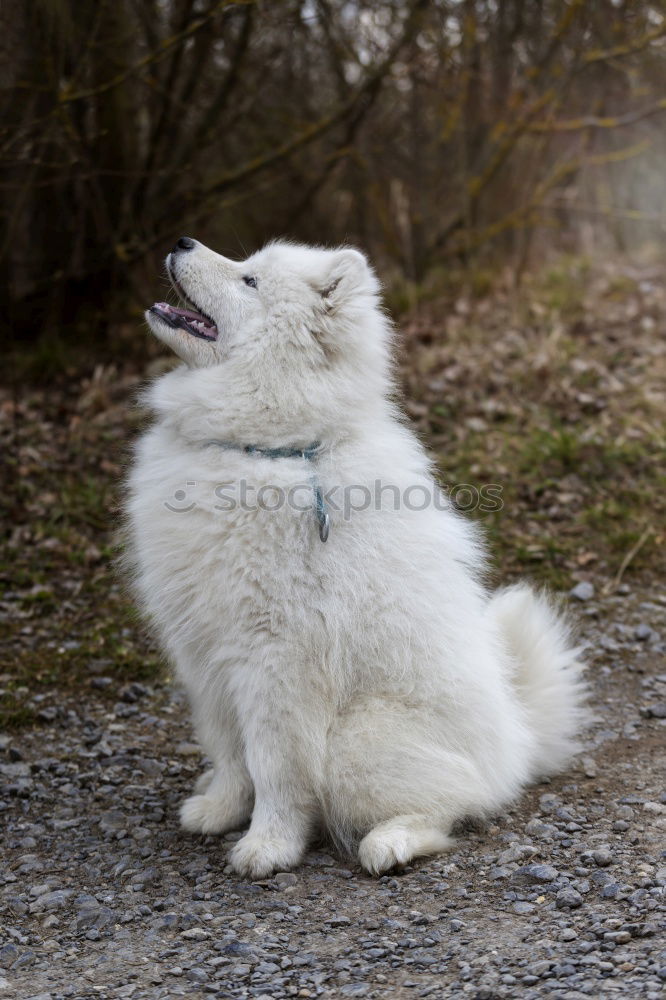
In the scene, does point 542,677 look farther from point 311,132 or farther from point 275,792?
point 311,132

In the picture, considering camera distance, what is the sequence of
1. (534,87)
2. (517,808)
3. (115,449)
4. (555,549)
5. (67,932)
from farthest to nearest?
(534,87) < (115,449) < (555,549) < (517,808) < (67,932)

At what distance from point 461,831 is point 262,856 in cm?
74

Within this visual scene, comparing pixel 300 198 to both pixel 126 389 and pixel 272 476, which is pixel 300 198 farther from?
pixel 272 476

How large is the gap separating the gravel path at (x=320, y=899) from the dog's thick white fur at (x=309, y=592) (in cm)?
14

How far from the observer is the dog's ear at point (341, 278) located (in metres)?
3.72

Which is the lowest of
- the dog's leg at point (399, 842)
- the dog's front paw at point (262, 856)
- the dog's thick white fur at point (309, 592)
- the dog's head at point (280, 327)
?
the dog's front paw at point (262, 856)

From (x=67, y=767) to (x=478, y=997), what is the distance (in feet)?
7.51

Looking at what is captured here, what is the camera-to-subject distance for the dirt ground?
2.88 metres

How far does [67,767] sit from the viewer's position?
4.36 metres

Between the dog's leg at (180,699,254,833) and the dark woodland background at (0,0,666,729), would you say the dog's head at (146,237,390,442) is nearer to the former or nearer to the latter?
the dog's leg at (180,699,254,833)

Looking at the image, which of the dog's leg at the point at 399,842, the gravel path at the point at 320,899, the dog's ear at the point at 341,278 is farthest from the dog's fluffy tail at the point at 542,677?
the dog's ear at the point at 341,278

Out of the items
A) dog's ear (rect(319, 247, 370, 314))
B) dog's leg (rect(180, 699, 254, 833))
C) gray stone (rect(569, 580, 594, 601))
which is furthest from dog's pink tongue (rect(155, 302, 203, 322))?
gray stone (rect(569, 580, 594, 601))

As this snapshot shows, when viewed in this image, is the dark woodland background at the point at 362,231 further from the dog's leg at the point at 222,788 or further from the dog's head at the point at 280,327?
the dog's head at the point at 280,327

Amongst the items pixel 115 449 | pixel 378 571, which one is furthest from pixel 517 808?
pixel 115 449
